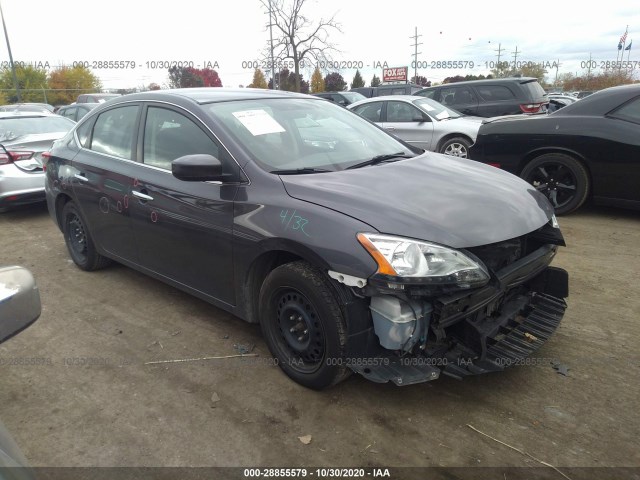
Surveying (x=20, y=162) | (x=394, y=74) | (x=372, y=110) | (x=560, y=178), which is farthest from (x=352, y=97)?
(x=394, y=74)

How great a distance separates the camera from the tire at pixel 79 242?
14.7ft

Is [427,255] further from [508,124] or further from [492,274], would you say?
[508,124]

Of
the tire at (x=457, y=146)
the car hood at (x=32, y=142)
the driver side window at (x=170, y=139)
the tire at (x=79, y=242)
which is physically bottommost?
the tire at (x=79, y=242)

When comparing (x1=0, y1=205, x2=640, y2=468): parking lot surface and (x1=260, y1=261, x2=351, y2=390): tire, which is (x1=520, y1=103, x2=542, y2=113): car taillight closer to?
(x1=0, y1=205, x2=640, y2=468): parking lot surface

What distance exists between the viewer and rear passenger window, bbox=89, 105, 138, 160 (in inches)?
150

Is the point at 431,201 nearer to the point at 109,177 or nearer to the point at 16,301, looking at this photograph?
the point at 16,301

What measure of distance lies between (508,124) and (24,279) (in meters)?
6.16

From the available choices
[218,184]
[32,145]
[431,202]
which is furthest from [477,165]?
[32,145]

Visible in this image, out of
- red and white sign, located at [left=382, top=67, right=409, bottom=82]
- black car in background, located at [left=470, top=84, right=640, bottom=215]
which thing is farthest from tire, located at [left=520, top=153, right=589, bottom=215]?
red and white sign, located at [left=382, top=67, right=409, bottom=82]

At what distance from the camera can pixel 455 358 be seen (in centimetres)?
247

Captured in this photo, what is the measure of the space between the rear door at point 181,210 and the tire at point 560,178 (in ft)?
14.3

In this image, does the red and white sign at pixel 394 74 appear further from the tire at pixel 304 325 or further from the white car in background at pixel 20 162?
the tire at pixel 304 325

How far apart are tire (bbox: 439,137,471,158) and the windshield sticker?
239 inches

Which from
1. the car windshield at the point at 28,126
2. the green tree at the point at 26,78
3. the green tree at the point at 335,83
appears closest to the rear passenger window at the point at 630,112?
the car windshield at the point at 28,126
